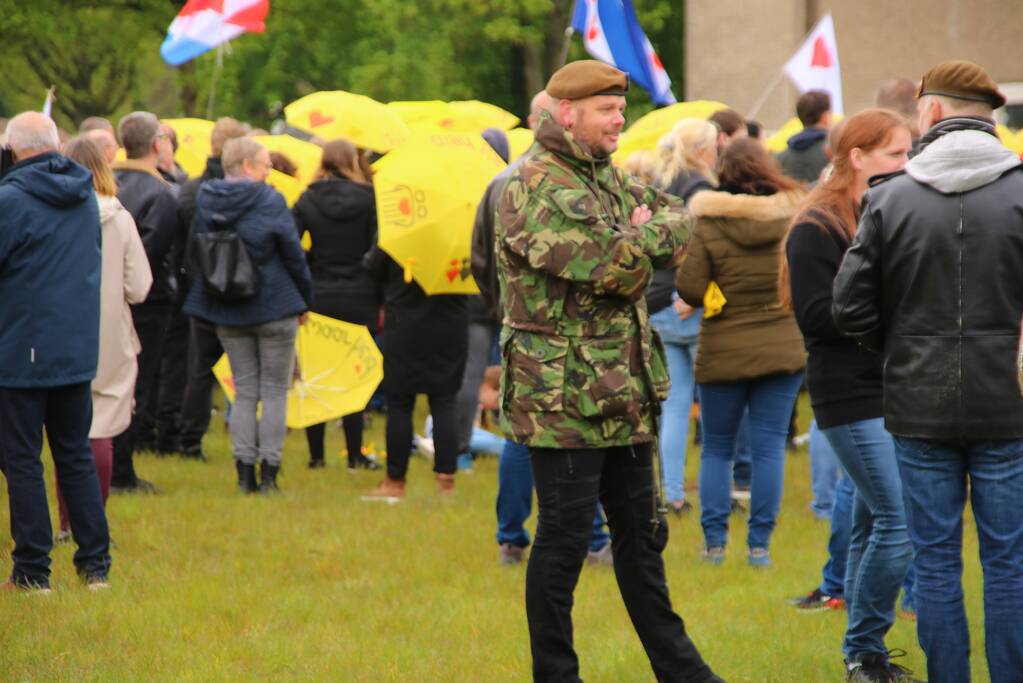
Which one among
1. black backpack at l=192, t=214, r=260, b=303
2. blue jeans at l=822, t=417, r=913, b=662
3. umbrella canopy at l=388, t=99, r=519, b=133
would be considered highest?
Result: umbrella canopy at l=388, t=99, r=519, b=133

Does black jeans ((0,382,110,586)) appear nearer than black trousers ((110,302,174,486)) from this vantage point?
Yes

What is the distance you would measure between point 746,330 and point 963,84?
121 inches

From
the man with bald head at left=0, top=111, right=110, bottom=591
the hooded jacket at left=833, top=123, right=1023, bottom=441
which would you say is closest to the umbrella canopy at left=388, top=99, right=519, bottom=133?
the man with bald head at left=0, top=111, right=110, bottom=591

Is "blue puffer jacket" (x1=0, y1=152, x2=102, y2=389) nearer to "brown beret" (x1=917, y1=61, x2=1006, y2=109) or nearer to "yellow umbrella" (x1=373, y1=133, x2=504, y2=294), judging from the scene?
"yellow umbrella" (x1=373, y1=133, x2=504, y2=294)

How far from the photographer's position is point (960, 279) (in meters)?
4.49

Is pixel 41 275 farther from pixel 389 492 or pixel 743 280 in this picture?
pixel 389 492

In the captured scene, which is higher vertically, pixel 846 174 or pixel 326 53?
pixel 326 53

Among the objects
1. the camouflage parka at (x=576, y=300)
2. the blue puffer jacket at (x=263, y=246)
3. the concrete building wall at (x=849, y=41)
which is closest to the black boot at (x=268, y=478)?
the blue puffer jacket at (x=263, y=246)

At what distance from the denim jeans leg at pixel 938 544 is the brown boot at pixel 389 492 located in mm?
5293

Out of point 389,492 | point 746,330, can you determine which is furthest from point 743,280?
point 389,492

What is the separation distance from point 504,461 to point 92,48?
24629 millimetres

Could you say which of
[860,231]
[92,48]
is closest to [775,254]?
[860,231]

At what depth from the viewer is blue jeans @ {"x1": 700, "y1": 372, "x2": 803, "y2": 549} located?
25.4ft

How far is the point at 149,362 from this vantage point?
32.7 feet
